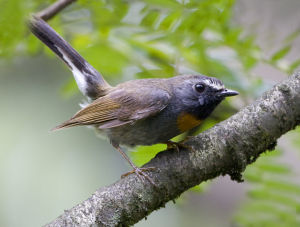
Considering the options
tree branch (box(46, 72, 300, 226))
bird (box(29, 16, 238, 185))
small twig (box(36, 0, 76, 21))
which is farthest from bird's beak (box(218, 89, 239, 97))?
small twig (box(36, 0, 76, 21))

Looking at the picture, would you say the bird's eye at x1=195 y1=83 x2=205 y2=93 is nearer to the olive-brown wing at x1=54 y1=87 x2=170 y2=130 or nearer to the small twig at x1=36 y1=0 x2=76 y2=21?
the olive-brown wing at x1=54 y1=87 x2=170 y2=130

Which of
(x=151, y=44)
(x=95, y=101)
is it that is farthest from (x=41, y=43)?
(x=151, y=44)

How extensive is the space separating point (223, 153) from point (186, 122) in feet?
2.57

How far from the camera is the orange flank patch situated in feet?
11.3

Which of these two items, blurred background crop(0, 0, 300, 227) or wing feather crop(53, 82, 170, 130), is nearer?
blurred background crop(0, 0, 300, 227)

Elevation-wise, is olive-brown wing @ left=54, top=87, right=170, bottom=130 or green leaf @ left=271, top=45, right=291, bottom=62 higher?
olive-brown wing @ left=54, top=87, right=170, bottom=130

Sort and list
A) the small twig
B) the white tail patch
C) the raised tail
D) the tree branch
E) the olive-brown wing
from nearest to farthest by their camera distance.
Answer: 1. the tree branch
2. the small twig
3. the raised tail
4. the olive-brown wing
5. the white tail patch

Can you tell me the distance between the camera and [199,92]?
12.1ft

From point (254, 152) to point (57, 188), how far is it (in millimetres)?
4296

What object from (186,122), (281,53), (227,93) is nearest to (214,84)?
(227,93)

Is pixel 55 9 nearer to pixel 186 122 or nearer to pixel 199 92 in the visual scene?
pixel 186 122

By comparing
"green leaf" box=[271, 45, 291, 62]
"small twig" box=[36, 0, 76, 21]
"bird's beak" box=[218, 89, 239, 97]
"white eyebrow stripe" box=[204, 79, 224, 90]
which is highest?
"small twig" box=[36, 0, 76, 21]

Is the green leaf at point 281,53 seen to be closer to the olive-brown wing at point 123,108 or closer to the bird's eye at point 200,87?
the bird's eye at point 200,87

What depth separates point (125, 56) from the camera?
3357 mm
